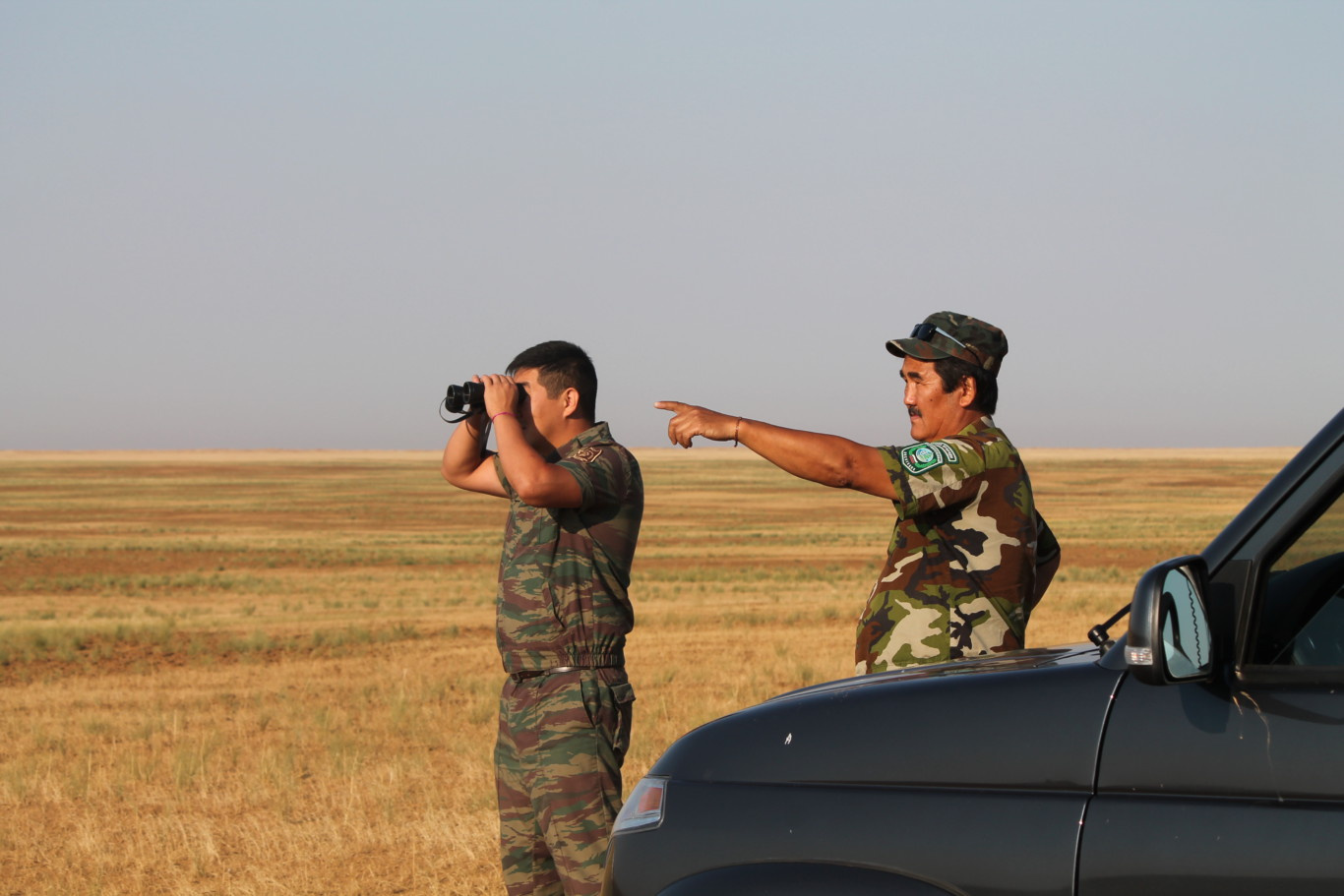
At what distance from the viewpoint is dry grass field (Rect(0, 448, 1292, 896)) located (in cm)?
662

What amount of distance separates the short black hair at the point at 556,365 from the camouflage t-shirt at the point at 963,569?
130cm

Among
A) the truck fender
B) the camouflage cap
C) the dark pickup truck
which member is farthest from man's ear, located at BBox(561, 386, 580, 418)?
the truck fender

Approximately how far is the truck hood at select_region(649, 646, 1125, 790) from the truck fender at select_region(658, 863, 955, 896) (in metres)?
0.15

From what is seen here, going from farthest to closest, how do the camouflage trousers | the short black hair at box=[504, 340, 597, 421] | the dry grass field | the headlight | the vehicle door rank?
1. the dry grass field
2. the short black hair at box=[504, 340, 597, 421]
3. the camouflage trousers
4. the headlight
5. the vehicle door

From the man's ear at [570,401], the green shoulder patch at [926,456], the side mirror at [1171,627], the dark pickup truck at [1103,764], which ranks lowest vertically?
the dark pickup truck at [1103,764]

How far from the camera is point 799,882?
7.29ft

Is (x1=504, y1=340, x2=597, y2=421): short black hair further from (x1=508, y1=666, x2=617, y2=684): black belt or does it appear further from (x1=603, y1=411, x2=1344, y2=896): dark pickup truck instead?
(x1=603, y1=411, x2=1344, y2=896): dark pickup truck

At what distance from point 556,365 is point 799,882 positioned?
232 cm

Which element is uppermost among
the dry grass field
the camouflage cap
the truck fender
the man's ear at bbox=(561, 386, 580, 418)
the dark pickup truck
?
the camouflage cap

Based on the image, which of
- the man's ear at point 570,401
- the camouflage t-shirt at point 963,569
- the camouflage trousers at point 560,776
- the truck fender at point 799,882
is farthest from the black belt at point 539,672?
the truck fender at point 799,882

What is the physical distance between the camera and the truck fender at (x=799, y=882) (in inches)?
84.6

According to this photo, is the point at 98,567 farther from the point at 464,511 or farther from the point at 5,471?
the point at 5,471

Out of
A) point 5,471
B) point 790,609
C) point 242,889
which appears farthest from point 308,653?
point 5,471

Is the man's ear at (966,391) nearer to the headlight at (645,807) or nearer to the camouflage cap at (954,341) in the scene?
the camouflage cap at (954,341)
